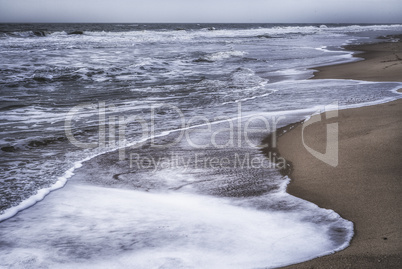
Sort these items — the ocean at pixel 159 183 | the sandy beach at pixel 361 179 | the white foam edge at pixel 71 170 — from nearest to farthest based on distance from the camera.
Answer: the sandy beach at pixel 361 179
the ocean at pixel 159 183
the white foam edge at pixel 71 170

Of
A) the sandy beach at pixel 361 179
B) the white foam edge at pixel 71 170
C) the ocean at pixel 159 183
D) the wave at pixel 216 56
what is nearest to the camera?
the sandy beach at pixel 361 179

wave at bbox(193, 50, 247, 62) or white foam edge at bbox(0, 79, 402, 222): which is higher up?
wave at bbox(193, 50, 247, 62)

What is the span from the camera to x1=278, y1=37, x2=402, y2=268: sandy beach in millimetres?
1914

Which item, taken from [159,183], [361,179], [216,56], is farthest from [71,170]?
[216,56]

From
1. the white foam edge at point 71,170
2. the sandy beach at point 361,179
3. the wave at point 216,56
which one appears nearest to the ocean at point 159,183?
the white foam edge at point 71,170

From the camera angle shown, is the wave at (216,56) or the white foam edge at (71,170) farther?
the wave at (216,56)

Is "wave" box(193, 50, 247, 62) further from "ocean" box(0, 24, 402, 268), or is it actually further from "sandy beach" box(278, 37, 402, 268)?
"sandy beach" box(278, 37, 402, 268)

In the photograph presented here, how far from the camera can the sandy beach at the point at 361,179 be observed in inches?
75.4

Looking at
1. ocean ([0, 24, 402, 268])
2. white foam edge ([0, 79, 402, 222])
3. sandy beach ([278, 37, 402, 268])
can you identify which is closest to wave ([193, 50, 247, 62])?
ocean ([0, 24, 402, 268])

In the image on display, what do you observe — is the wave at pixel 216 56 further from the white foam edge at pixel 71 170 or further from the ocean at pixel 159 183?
the white foam edge at pixel 71 170

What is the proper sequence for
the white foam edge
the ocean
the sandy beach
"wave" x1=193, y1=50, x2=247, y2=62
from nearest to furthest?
1. the sandy beach
2. the ocean
3. the white foam edge
4. "wave" x1=193, y1=50, x2=247, y2=62

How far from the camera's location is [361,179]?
287cm

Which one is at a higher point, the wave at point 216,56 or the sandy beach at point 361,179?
the wave at point 216,56

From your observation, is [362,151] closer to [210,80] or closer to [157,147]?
[157,147]
